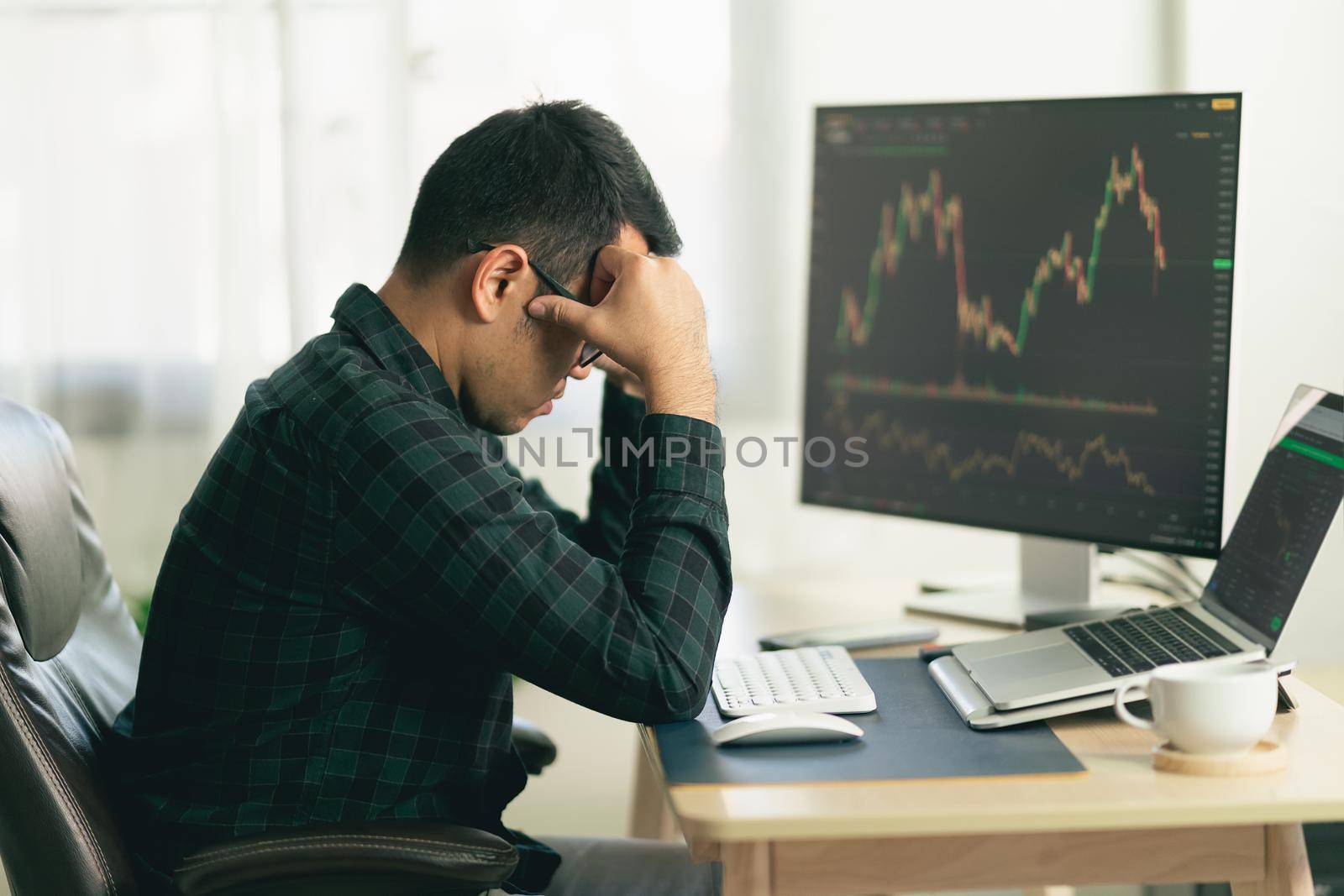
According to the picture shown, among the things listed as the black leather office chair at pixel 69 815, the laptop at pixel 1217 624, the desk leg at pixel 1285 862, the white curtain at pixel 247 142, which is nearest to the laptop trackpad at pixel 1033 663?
the laptop at pixel 1217 624

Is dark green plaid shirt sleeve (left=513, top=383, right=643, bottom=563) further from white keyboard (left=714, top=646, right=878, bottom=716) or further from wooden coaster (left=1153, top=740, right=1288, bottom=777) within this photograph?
wooden coaster (left=1153, top=740, right=1288, bottom=777)

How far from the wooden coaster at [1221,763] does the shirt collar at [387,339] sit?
0.68m

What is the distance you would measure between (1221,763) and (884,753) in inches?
9.8

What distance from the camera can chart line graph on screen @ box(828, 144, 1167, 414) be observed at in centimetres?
135

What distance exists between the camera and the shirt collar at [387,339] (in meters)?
1.11

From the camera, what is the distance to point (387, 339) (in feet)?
3.65

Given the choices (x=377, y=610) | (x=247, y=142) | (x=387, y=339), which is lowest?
(x=377, y=610)

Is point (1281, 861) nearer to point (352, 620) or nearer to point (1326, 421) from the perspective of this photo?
point (1326, 421)

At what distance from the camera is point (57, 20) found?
2.04 m

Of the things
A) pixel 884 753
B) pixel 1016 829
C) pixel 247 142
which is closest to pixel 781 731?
pixel 884 753

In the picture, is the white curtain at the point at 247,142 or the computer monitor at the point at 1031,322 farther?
the white curtain at the point at 247,142

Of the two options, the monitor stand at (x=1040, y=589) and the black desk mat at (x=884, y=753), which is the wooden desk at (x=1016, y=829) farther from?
the monitor stand at (x=1040, y=589)

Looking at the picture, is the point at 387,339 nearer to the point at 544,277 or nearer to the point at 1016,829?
the point at 544,277

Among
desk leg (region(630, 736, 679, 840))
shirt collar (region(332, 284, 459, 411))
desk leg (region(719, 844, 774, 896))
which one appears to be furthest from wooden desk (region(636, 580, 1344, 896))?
desk leg (region(630, 736, 679, 840))
